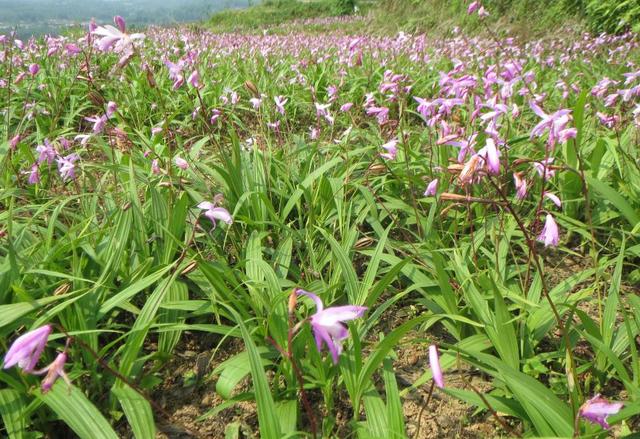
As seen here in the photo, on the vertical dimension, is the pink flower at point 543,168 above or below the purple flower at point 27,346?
above

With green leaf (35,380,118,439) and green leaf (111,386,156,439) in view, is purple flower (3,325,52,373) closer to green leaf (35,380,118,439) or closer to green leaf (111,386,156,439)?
green leaf (35,380,118,439)

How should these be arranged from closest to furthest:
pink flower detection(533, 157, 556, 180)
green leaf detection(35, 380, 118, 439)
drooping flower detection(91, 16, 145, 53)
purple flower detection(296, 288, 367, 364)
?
purple flower detection(296, 288, 367, 364) < green leaf detection(35, 380, 118, 439) < pink flower detection(533, 157, 556, 180) < drooping flower detection(91, 16, 145, 53)

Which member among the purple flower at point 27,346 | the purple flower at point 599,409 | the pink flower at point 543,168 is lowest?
the purple flower at point 599,409

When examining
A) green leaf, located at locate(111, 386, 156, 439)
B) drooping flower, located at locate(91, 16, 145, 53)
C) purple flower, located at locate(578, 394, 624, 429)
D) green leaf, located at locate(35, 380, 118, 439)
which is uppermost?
drooping flower, located at locate(91, 16, 145, 53)

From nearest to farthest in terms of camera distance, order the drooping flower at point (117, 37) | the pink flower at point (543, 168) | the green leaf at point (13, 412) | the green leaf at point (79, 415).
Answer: the green leaf at point (79, 415), the green leaf at point (13, 412), the pink flower at point (543, 168), the drooping flower at point (117, 37)

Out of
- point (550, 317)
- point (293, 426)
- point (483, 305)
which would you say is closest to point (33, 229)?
point (293, 426)

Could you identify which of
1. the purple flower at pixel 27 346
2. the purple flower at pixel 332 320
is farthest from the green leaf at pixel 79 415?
the purple flower at pixel 332 320

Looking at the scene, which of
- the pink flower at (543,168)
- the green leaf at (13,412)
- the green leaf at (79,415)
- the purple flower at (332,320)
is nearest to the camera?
the purple flower at (332,320)

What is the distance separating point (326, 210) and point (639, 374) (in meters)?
1.49

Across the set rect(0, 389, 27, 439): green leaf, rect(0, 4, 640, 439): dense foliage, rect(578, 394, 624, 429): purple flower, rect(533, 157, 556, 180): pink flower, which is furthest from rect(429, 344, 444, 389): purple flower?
rect(0, 389, 27, 439): green leaf

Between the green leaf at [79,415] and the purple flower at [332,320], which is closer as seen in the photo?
the purple flower at [332,320]

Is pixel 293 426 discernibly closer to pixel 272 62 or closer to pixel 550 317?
pixel 550 317

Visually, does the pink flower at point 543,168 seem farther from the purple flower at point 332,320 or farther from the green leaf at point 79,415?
the green leaf at point 79,415

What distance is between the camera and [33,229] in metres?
2.20
